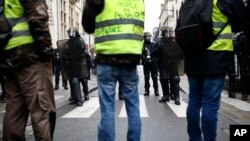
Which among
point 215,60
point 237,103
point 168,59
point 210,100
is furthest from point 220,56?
point 168,59

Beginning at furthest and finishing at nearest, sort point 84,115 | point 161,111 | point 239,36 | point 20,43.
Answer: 1. point 239,36
2. point 161,111
3. point 84,115
4. point 20,43

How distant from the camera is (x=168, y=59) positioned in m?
11.1

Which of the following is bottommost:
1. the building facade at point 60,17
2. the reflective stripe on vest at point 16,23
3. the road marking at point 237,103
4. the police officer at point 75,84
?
the road marking at point 237,103

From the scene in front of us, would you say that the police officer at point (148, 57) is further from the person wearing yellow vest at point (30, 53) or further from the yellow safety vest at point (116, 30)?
the person wearing yellow vest at point (30, 53)

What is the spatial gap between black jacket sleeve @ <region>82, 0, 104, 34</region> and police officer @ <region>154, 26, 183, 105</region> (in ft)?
21.7

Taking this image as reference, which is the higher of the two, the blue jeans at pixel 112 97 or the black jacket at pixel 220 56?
the black jacket at pixel 220 56

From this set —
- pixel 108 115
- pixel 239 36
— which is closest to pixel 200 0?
pixel 108 115

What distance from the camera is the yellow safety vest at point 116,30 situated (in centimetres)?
417

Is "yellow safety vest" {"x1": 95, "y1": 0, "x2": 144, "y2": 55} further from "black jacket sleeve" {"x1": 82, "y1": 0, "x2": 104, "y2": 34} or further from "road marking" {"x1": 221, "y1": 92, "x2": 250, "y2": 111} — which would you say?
"road marking" {"x1": 221, "y1": 92, "x2": 250, "y2": 111}

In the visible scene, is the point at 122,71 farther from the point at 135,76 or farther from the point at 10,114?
the point at 10,114

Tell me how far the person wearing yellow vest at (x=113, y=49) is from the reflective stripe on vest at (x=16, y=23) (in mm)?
599

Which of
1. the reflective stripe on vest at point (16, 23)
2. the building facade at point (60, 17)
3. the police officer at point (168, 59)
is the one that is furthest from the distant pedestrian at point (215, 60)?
the building facade at point (60, 17)

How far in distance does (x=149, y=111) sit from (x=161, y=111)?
0.86 ft

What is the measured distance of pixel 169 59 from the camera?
1114 centimetres
